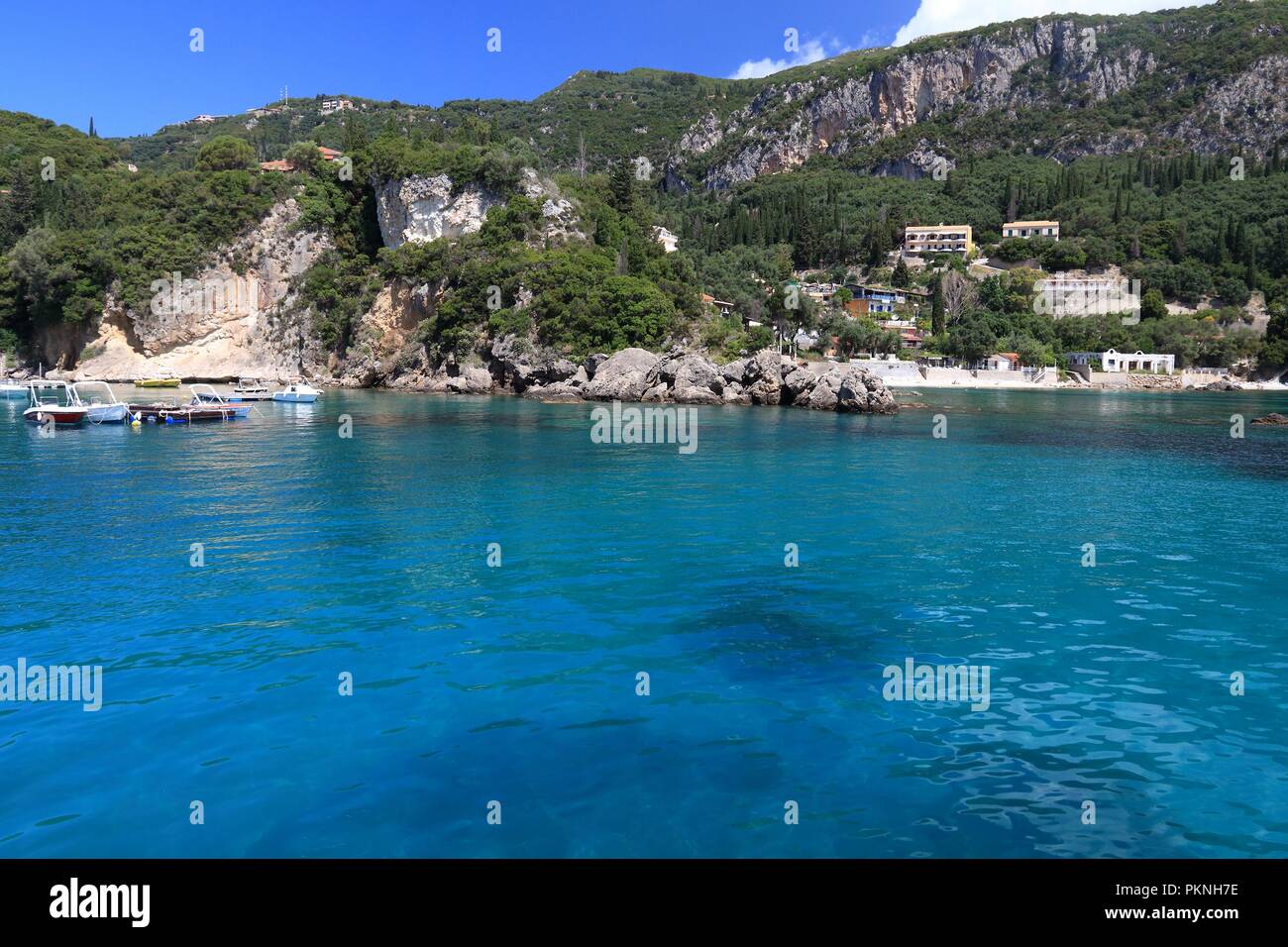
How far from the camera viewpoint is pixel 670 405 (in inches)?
2254

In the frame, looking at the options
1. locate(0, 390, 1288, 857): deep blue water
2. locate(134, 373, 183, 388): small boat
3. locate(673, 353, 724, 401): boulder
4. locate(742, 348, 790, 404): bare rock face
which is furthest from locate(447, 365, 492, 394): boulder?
locate(0, 390, 1288, 857): deep blue water

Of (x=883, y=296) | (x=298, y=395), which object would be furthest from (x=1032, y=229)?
(x=298, y=395)

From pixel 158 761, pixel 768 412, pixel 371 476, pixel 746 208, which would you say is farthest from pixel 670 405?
pixel 746 208

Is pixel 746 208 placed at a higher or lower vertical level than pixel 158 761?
higher

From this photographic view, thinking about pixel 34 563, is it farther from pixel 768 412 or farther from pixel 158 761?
pixel 768 412

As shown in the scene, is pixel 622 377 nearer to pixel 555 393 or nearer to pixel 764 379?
pixel 555 393

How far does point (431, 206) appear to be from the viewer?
3169 inches

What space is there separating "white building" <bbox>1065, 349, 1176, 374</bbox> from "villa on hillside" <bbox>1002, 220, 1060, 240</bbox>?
4159cm

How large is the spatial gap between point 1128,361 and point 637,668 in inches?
4081

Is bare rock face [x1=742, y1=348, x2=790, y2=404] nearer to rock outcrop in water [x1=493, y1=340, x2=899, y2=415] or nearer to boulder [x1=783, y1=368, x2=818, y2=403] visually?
rock outcrop in water [x1=493, y1=340, x2=899, y2=415]

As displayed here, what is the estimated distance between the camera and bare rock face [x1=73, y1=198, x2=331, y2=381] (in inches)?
3206

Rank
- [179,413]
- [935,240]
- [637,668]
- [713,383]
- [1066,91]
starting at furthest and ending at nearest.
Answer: [1066,91] < [935,240] < [713,383] < [179,413] < [637,668]

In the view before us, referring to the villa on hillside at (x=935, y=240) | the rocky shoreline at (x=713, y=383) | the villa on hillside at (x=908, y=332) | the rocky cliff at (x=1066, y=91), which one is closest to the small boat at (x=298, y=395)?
the rocky shoreline at (x=713, y=383)

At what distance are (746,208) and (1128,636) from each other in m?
157
